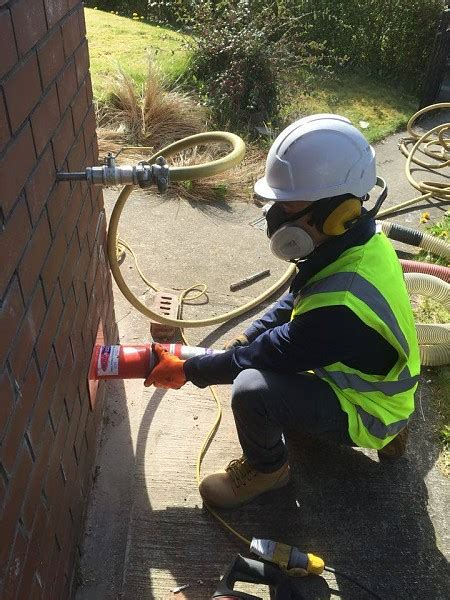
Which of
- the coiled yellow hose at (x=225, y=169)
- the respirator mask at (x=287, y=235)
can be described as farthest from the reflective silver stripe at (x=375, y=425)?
the coiled yellow hose at (x=225, y=169)

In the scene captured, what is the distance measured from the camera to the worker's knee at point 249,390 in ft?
6.89

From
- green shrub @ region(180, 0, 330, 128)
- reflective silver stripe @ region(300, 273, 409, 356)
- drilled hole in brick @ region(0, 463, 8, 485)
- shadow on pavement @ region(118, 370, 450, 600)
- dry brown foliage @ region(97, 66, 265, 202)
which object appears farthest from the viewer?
green shrub @ region(180, 0, 330, 128)

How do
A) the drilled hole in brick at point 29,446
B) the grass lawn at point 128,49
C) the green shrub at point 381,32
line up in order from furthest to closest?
the green shrub at point 381,32, the grass lawn at point 128,49, the drilled hole in brick at point 29,446

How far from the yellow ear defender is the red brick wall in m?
0.88

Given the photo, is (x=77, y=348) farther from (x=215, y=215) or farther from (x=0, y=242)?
(x=215, y=215)

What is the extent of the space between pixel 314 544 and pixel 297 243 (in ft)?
3.88

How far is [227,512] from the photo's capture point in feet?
7.41

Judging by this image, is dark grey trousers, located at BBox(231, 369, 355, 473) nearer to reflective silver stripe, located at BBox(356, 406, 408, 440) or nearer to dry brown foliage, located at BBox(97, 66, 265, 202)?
reflective silver stripe, located at BBox(356, 406, 408, 440)

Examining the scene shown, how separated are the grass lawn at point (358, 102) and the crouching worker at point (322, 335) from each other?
15.2ft

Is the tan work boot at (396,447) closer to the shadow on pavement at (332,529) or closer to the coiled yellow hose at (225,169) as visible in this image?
the shadow on pavement at (332,529)

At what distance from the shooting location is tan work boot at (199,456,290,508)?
224 centimetres

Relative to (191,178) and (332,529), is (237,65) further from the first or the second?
(332,529)

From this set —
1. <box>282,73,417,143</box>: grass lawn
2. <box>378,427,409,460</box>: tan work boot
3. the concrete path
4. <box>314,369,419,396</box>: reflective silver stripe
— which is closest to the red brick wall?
the concrete path

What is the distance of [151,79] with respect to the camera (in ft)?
18.7
